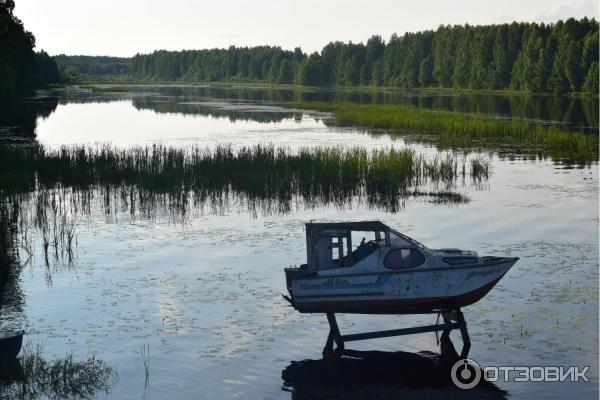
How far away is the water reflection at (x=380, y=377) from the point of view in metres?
17.6

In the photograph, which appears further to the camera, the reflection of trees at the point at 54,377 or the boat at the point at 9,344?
the boat at the point at 9,344

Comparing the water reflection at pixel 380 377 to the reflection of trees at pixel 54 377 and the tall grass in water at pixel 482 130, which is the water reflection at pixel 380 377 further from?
the tall grass in water at pixel 482 130

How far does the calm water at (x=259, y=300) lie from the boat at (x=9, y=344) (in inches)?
51.5

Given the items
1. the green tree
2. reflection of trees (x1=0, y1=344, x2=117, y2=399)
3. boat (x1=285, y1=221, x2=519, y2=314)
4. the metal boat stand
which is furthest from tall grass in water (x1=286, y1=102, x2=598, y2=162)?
the green tree

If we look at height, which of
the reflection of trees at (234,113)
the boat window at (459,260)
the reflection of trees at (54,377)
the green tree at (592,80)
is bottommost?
the reflection of trees at (54,377)

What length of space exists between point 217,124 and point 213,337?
210 feet

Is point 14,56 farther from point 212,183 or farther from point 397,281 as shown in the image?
point 397,281

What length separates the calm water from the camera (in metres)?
→ 18.3

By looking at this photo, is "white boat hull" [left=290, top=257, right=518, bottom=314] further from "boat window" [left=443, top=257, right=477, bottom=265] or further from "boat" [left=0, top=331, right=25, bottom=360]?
"boat" [left=0, top=331, right=25, bottom=360]

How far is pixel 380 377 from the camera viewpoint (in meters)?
18.5

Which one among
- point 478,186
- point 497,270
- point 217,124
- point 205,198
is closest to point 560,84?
point 217,124

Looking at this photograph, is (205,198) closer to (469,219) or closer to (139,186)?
(139,186)

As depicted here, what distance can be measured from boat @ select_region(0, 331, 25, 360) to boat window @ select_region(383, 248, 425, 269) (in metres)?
8.51

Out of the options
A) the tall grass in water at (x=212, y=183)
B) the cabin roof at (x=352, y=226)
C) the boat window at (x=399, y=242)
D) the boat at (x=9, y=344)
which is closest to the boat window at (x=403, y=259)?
the boat window at (x=399, y=242)
